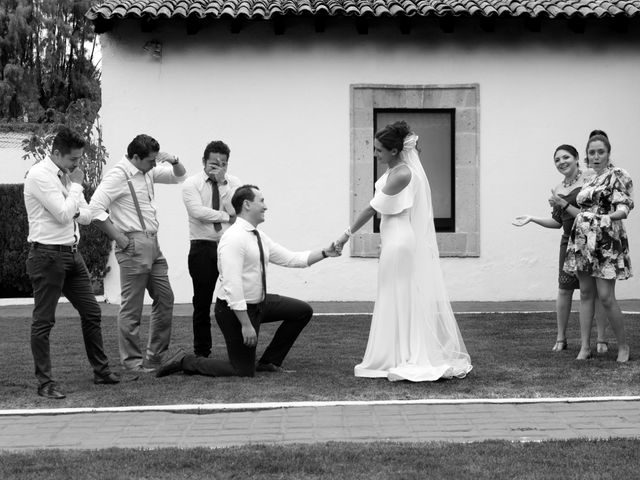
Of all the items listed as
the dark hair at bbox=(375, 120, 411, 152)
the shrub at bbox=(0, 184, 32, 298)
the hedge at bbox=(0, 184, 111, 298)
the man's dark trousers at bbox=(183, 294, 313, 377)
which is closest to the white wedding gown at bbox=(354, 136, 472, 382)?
the dark hair at bbox=(375, 120, 411, 152)

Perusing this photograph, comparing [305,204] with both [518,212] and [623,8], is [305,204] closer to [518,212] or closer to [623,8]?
[518,212]

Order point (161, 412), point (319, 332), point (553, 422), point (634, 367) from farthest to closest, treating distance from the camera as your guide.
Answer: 1. point (319, 332)
2. point (634, 367)
3. point (161, 412)
4. point (553, 422)

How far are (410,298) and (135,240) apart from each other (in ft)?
7.43

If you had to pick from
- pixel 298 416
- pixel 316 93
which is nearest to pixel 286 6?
pixel 316 93

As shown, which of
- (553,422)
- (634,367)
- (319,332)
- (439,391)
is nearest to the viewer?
(553,422)

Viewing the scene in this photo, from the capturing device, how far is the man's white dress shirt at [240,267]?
8258 mm

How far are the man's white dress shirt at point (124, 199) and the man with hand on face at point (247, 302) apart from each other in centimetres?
85

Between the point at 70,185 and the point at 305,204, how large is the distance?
24.7ft

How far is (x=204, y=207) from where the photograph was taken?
9.52m

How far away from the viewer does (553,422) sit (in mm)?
6703

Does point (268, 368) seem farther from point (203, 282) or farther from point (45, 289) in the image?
point (45, 289)

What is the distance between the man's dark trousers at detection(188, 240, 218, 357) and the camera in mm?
9602

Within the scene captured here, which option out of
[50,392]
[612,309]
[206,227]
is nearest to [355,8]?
[206,227]

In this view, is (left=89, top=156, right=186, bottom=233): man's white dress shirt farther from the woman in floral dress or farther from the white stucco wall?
the white stucco wall
